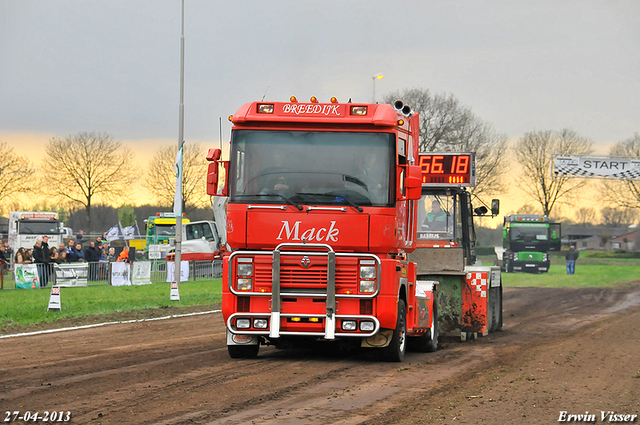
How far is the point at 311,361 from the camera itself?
36.7ft

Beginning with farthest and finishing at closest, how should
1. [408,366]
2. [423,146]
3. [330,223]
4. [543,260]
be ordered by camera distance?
[423,146]
[543,260]
[408,366]
[330,223]

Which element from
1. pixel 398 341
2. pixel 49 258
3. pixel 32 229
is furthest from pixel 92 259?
pixel 398 341

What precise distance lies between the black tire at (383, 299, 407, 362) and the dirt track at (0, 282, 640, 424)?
0.14 m

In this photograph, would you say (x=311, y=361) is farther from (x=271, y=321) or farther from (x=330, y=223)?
(x=330, y=223)

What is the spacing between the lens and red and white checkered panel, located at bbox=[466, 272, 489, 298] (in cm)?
1477

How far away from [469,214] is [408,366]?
17.1ft

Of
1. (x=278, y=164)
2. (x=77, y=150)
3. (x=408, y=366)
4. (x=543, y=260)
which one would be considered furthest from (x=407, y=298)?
(x=77, y=150)

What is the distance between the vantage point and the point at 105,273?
95.7 feet

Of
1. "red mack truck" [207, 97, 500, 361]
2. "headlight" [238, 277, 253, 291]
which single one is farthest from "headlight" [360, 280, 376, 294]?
"headlight" [238, 277, 253, 291]

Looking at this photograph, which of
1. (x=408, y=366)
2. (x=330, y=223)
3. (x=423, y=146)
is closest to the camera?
(x=330, y=223)

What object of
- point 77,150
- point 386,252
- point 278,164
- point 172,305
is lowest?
point 172,305

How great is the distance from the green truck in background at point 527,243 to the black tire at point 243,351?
4160 cm

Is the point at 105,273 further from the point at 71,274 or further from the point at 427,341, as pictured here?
the point at 427,341

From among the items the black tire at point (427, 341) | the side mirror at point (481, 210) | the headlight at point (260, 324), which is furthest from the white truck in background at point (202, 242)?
the headlight at point (260, 324)
